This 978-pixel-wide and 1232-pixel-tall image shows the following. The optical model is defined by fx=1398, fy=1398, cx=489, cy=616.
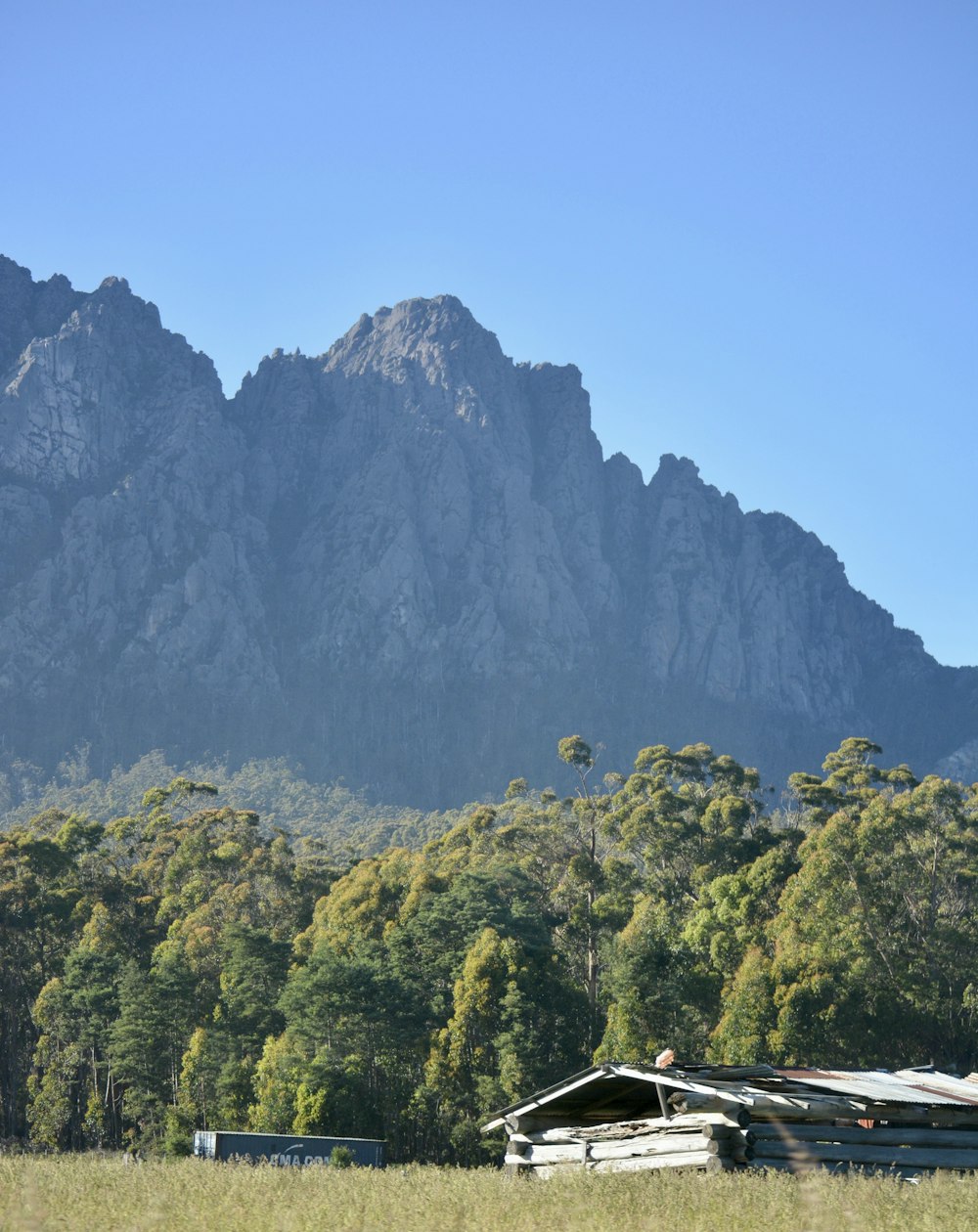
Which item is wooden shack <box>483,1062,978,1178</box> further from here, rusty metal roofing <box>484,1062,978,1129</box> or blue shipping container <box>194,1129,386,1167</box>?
blue shipping container <box>194,1129,386,1167</box>

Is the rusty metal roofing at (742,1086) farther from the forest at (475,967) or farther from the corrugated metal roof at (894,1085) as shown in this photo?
the forest at (475,967)

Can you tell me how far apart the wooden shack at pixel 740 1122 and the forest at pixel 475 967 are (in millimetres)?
26980

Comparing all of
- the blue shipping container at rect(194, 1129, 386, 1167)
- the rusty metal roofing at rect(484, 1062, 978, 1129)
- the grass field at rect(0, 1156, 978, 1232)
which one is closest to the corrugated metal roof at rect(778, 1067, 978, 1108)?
the rusty metal roofing at rect(484, 1062, 978, 1129)

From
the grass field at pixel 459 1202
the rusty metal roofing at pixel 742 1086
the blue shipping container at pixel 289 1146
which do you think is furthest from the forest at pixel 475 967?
the grass field at pixel 459 1202

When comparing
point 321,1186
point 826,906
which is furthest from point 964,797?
point 321,1186

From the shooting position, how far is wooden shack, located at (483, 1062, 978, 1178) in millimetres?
16656

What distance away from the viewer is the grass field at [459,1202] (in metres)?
10.9

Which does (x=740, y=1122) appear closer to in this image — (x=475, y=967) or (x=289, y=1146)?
(x=289, y=1146)

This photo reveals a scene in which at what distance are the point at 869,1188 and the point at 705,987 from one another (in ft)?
129

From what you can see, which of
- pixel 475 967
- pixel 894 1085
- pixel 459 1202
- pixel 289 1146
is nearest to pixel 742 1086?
pixel 894 1085

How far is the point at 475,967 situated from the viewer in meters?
54.0

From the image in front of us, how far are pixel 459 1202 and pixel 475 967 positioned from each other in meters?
42.0

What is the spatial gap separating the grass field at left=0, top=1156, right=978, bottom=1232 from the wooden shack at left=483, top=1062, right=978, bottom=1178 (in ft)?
6.17

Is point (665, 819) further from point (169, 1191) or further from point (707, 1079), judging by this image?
point (169, 1191)
